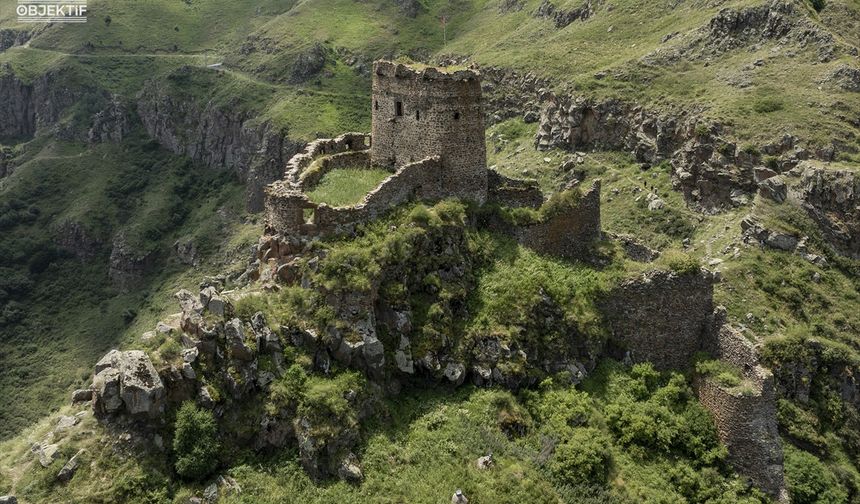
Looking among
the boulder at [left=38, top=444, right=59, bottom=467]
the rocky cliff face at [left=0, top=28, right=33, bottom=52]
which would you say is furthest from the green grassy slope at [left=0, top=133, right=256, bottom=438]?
the boulder at [left=38, top=444, right=59, bottom=467]

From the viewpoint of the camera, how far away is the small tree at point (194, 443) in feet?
75.7

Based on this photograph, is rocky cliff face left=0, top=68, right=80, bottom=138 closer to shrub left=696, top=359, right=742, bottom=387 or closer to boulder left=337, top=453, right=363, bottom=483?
boulder left=337, top=453, right=363, bottom=483

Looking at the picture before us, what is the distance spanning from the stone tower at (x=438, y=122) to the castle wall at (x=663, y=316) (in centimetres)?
807

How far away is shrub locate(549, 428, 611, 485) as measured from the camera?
2717 centimetres

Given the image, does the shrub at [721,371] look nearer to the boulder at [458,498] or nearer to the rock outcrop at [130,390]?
the boulder at [458,498]

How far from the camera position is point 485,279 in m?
31.7

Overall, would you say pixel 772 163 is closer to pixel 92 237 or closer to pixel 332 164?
pixel 332 164

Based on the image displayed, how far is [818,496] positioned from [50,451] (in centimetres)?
3050

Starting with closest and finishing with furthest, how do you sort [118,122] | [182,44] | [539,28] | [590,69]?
[590,69]
[539,28]
[118,122]
[182,44]

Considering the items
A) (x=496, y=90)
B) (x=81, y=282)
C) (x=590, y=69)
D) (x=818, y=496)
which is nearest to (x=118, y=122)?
(x=81, y=282)

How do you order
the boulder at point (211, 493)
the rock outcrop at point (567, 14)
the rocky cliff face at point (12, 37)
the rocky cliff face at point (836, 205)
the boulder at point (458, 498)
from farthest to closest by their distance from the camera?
the rocky cliff face at point (12, 37), the rock outcrop at point (567, 14), the rocky cliff face at point (836, 205), the boulder at point (458, 498), the boulder at point (211, 493)

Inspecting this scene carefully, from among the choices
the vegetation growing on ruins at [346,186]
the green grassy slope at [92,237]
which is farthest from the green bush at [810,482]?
the green grassy slope at [92,237]

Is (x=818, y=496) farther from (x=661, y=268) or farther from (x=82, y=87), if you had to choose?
(x=82, y=87)

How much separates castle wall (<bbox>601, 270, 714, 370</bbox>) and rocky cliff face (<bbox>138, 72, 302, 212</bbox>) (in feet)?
283
